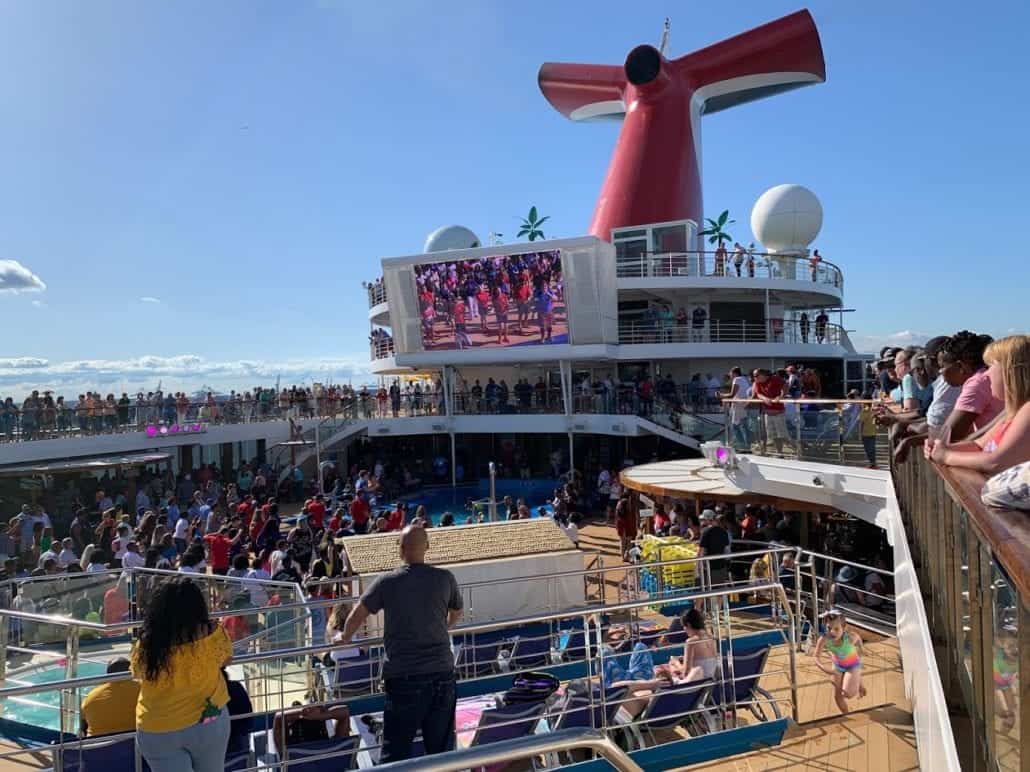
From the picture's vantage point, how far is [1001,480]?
186 centimetres

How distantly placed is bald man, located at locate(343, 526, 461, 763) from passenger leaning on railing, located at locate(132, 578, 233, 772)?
0.71m

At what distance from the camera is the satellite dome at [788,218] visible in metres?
27.4

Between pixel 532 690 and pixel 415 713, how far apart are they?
1892mm

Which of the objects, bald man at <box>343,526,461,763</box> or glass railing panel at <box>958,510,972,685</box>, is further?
bald man at <box>343,526,461,763</box>

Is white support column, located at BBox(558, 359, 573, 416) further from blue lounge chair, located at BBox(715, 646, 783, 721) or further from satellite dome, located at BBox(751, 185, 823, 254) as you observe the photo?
blue lounge chair, located at BBox(715, 646, 783, 721)

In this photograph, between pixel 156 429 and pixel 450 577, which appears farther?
pixel 156 429

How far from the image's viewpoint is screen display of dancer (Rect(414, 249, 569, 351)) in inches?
877

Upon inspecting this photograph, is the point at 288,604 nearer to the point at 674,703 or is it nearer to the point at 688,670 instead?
the point at 674,703

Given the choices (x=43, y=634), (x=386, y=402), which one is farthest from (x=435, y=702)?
(x=386, y=402)

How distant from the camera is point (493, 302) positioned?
23.2m

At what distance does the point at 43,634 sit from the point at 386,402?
738 inches

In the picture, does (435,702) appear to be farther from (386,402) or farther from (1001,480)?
(386,402)

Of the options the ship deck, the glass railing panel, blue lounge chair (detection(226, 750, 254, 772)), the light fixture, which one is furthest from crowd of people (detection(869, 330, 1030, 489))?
the light fixture

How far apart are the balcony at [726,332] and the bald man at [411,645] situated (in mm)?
20925
